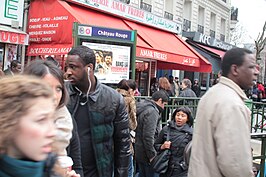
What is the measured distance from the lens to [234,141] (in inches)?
108

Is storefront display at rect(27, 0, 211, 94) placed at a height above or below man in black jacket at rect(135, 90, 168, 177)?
above

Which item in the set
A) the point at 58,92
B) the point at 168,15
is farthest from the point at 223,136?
the point at 168,15

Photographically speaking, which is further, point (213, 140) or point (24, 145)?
point (213, 140)

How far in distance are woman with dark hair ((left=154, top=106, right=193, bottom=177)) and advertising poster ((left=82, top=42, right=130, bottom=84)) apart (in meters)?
2.89

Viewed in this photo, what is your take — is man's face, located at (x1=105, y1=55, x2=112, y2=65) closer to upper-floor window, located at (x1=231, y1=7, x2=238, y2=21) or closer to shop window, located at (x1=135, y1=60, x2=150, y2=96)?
shop window, located at (x1=135, y1=60, x2=150, y2=96)

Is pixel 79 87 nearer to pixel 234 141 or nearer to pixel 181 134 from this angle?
pixel 234 141

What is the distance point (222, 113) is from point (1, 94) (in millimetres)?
1801

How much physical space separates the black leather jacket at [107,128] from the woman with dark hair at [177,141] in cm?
175

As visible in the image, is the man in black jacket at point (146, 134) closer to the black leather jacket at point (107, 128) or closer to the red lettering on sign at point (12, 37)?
the black leather jacket at point (107, 128)

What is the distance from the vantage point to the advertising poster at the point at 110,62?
314 inches

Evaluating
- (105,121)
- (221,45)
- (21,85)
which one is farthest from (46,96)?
(221,45)

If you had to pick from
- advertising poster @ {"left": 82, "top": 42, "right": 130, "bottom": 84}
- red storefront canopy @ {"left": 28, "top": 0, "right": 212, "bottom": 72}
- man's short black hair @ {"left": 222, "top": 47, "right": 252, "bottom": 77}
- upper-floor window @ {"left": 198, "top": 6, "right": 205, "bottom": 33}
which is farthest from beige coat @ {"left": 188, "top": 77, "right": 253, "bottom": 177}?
upper-floor window @ {"left": 198, "top": 6, "right": 205, "bottom": 33}

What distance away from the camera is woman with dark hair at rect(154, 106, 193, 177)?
516 centimetres

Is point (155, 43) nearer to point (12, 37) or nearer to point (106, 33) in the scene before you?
point (12, 37)
